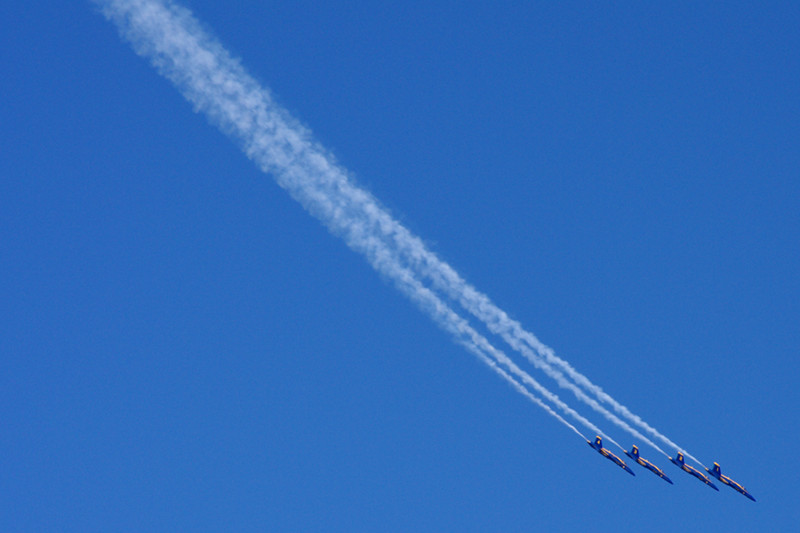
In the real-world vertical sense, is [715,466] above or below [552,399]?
above

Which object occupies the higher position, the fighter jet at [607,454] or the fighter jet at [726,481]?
the fighter jet at [726,481]

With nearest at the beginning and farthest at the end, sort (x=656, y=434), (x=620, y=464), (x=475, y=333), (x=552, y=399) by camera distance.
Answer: (x=475, y=333) → (x=552, y=399) → (x=656, y=434) → (x=620, y=464)

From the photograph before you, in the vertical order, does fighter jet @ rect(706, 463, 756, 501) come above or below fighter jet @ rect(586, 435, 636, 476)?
above

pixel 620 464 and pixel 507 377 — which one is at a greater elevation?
pixel 620 464

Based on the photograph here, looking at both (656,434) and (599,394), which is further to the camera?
(656,434)

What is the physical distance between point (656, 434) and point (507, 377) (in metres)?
13.6

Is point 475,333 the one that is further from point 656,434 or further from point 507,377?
point 656,434

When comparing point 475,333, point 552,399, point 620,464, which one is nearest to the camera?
point 475,333

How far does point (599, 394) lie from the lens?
71.7 meters

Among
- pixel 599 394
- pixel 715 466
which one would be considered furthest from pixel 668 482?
pixel 599 394

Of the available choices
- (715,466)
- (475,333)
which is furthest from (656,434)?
(475,333)

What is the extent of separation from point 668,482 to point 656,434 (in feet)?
28.3

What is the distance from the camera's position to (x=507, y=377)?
67.3 meters

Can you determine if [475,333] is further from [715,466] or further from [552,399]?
[715,466]
